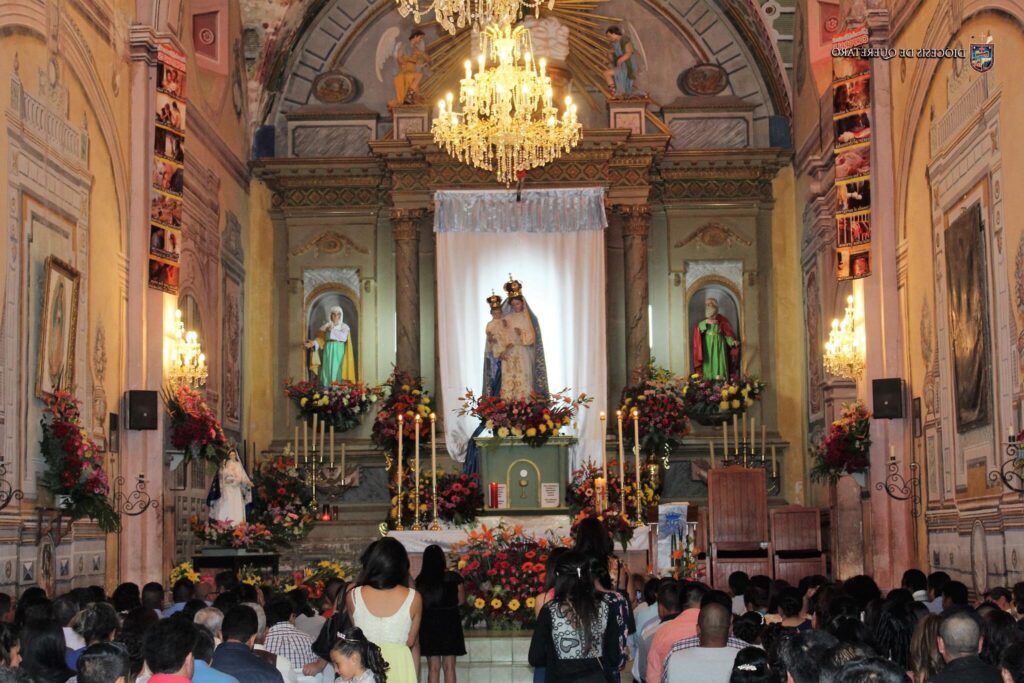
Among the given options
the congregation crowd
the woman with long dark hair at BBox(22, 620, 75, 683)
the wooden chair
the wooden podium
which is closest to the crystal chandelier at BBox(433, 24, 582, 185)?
the wooden podium

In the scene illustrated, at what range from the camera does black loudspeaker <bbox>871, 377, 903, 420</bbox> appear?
1419 cm

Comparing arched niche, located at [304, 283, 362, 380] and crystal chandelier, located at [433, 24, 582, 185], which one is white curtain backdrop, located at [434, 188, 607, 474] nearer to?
arched niche, located at [304, 283, 362, 380]

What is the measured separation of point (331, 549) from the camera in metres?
19.3

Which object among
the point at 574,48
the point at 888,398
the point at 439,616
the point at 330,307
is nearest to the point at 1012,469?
the point at 888,398

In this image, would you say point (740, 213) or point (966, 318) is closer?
point (966, 318)

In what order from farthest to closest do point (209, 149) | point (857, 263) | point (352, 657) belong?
point (209, 149), point (857, 263), point (352, 657)

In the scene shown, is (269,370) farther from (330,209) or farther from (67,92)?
(67,92)

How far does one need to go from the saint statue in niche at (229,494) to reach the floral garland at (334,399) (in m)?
3.04

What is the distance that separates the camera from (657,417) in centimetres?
1839

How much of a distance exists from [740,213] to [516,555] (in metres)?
9.57

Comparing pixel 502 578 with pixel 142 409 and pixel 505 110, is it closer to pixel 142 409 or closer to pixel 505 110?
pixel 142 409

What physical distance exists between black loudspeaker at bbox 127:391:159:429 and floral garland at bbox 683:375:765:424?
7.59 meters

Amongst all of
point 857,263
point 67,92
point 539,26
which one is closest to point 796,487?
point 857,263

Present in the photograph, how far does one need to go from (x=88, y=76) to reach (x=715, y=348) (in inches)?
376
